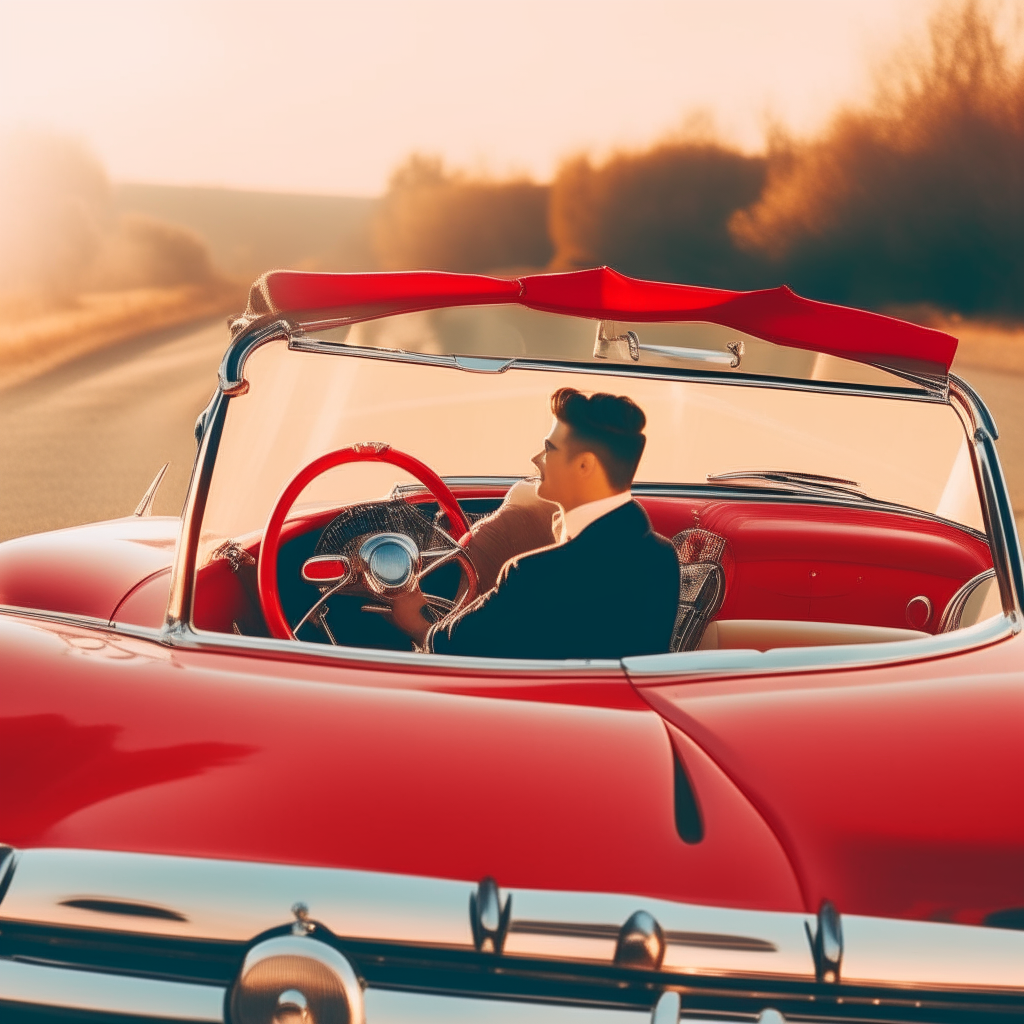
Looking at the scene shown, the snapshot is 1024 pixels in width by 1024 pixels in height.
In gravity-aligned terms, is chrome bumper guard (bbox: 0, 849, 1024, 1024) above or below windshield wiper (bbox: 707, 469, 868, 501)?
A: below

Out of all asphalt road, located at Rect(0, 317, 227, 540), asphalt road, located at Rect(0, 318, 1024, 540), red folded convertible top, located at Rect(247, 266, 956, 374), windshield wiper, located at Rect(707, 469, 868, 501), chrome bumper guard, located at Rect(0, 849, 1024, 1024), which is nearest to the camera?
chrome bumper guard, located at Rect(0, 849, 1024, 1024)

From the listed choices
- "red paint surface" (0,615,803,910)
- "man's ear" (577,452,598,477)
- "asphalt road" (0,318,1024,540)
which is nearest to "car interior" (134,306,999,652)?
"man's ear" (577,452,598,477)

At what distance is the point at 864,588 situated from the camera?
3.66 m

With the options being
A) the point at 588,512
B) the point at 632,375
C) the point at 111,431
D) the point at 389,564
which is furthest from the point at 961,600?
the point at 111,431

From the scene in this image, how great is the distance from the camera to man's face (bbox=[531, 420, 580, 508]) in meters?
2.43

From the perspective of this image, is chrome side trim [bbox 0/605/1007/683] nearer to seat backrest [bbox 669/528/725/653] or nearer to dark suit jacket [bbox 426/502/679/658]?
dark suit jacket [bbox 426/502/679/658]

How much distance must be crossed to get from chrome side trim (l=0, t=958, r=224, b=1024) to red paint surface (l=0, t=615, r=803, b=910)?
15 centimetres

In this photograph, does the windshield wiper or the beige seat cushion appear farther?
the windshield wiper

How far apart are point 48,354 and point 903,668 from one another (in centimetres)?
2677

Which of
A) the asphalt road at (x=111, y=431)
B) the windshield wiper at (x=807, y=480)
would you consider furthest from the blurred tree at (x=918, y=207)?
the windshield wiper at (x=807, y=480)

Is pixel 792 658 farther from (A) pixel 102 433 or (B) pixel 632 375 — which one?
(A) pixel 102 433

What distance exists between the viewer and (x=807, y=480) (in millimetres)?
3869

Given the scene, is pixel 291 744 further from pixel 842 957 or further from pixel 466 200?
pixel 466 200

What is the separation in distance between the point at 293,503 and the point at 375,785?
1220 mm
